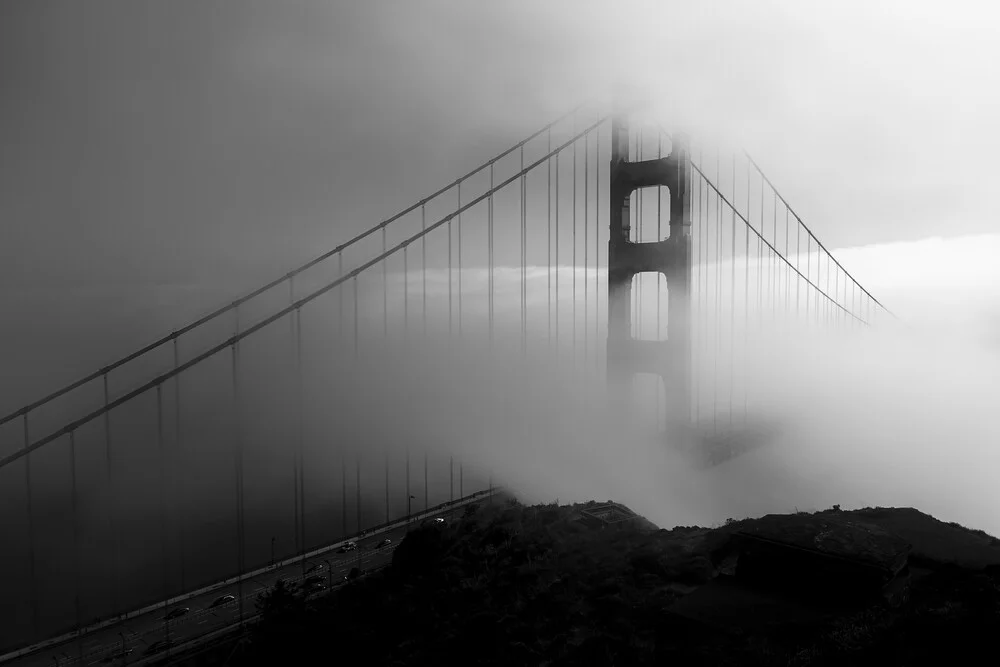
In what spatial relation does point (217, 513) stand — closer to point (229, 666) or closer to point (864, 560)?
point (229, 666)

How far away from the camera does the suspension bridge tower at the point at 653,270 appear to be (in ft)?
82.9

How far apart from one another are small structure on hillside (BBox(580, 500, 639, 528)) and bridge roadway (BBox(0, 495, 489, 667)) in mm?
5336

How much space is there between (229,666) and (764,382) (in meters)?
47.6

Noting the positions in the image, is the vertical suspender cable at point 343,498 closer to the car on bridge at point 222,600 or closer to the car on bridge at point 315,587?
the car on bridge at point 315,587

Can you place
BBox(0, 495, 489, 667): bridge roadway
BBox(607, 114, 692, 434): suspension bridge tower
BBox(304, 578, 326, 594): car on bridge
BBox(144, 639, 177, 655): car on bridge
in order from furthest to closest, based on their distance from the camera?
1. BBox(607, 114, 692, 434): suspension bridge tower
2. BBox(304, 578, 326, 594): car on bridge
3. BBox(0, 495, 489, 667): bridge roadway
4. BBox(144, 639, 177, 655): car on bridge

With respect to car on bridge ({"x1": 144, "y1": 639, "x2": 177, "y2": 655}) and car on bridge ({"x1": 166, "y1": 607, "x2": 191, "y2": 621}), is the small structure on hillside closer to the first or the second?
car on bridge ({"x1": 144, "y1": 639, "x2": 177, "y2": 655})

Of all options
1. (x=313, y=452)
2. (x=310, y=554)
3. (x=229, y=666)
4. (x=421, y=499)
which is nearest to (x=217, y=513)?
(x=421, y=499)

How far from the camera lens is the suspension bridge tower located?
995 inches

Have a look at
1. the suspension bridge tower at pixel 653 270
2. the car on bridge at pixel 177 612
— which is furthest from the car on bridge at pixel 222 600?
the suspension bridge tower at pixel 653 270

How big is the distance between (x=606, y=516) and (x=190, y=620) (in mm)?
10045

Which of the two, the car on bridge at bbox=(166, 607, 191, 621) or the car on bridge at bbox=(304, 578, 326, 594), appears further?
the car on bridge at bbox=(166, 607, 191, 621)

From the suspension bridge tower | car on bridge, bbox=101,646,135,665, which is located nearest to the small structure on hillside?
the suspension bridge tower

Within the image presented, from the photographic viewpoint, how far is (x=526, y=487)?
96.5ft

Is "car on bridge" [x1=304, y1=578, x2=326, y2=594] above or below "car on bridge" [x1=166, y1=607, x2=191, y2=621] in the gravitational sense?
above
